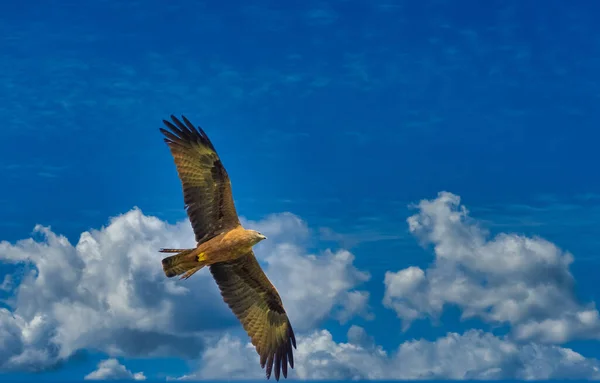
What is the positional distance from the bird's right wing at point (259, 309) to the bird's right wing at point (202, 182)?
74.6 inches

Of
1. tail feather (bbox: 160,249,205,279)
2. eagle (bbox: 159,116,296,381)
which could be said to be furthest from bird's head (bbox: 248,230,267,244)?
tail feather (bbox: 160,249,205,279)

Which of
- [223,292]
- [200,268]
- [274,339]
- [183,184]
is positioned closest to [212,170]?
[183,184]

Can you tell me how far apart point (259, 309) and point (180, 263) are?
13.0 feet

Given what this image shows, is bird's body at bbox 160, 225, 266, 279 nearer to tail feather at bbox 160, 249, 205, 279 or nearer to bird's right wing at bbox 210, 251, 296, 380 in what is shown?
tail feather at bbox 160, 249, 205, 279

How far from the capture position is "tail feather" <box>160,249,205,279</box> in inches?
781

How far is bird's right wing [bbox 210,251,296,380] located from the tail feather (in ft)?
6.40

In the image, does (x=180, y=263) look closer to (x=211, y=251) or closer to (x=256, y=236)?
(x=211, y=251)

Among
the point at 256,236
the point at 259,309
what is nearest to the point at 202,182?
the point at 256,236

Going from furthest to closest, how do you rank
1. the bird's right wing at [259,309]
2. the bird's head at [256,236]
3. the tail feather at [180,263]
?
the bird's right wing at [259,309], the bird's head at [256,236], the tail feather at [180,263]

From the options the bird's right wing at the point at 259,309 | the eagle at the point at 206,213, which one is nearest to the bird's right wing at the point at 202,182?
the eagle at the point at 206,213

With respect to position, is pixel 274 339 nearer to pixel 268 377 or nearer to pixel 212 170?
pixel 268 377

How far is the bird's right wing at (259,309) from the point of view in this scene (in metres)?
22.1

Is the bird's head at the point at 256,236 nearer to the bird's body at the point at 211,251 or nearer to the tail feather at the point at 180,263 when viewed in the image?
the bird's body at the point at 211,251

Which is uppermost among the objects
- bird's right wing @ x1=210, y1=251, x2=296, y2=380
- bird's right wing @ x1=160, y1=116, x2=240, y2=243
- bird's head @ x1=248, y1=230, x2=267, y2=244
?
bird's right wing @ x1=160, y1=116, x2=240, y2=243
